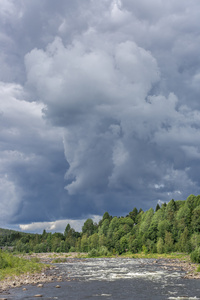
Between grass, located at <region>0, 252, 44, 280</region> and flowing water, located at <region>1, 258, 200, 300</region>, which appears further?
grass, located at <region>0, 252, 44, 280</region>

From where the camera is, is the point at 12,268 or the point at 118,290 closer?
the point at 118,290

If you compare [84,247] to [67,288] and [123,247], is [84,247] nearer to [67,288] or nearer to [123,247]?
[123,247]

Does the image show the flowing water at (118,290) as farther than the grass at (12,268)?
No

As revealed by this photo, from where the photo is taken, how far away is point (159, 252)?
13225cm

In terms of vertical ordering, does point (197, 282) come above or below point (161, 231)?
below

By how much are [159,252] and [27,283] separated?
317ft

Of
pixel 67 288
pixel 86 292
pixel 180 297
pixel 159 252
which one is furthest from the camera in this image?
pixel 159 252

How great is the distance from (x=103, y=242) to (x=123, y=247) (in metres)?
22.4

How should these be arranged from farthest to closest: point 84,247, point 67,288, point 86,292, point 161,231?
point 84,247 → point 161,231 → point 67,288 → point 86,292

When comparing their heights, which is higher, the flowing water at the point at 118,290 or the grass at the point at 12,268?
the grass at the point at 12,268

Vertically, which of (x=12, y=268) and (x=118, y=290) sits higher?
(x=12, y=268)

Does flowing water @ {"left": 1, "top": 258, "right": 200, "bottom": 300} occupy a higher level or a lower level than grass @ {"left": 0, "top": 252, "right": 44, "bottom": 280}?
lower

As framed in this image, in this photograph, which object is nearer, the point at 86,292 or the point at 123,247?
the point at 86,292

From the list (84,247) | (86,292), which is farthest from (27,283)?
(84,247)
